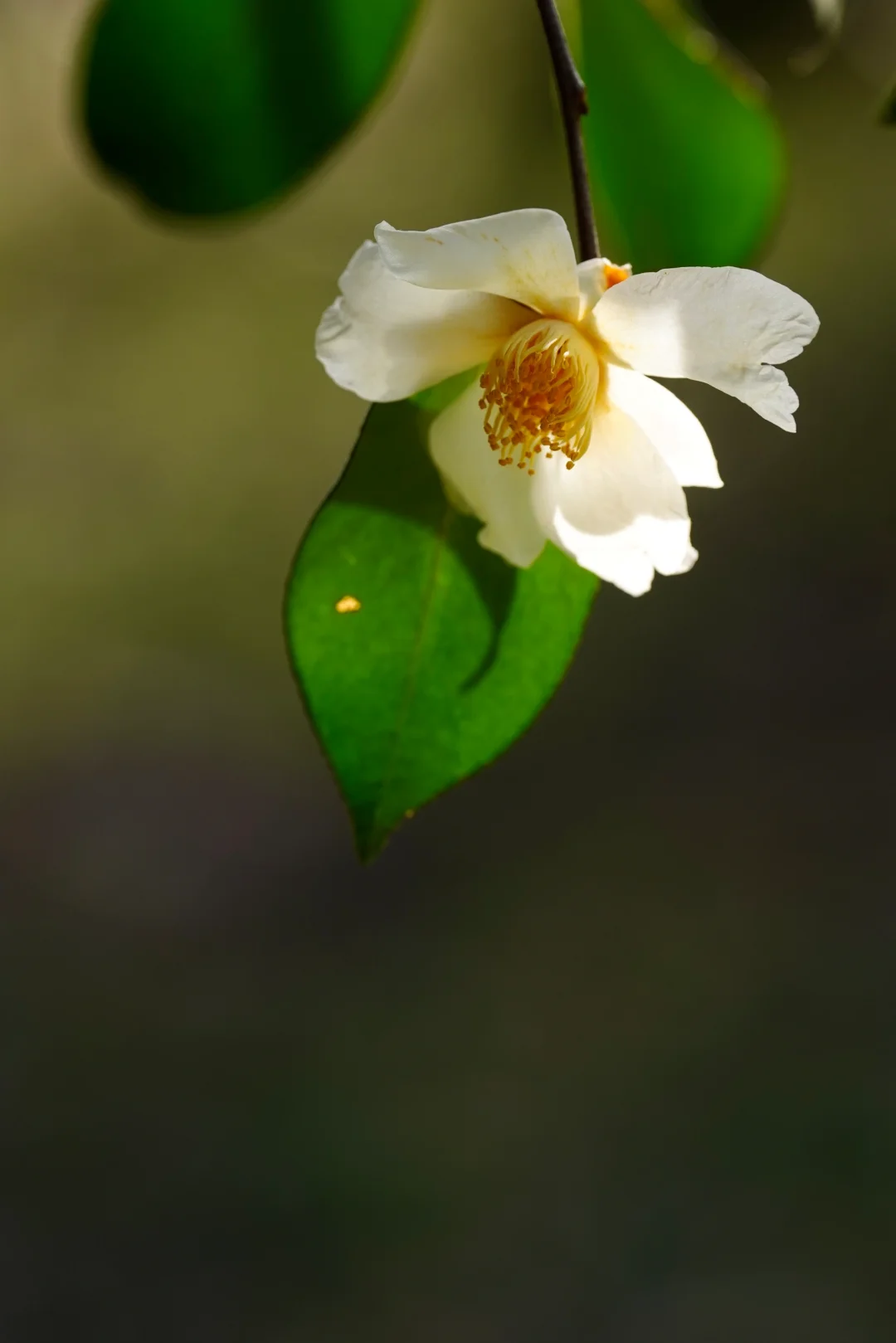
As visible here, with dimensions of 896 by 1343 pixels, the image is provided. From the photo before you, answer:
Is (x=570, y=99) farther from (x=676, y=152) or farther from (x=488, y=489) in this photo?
(x=676, y=152)

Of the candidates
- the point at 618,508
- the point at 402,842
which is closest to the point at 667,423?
the point at 618,508

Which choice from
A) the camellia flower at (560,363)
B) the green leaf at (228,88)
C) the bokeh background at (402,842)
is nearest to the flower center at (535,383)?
the camellia flower at (560,363)

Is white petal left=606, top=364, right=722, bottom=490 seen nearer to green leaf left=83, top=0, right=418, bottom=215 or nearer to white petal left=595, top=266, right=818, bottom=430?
white petal left=595, top=266, right=818, bottom=430

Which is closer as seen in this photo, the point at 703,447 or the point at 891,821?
the point at 703,447

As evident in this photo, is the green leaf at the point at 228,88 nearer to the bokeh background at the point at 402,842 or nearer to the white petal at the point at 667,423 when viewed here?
the white petal at the point at 667,423

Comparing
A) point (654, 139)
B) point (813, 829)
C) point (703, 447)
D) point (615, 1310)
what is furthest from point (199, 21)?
point (813, 829)

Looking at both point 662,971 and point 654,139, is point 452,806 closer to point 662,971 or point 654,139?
point 662,971

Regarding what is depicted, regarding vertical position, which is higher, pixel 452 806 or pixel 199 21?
pixel 199 21
